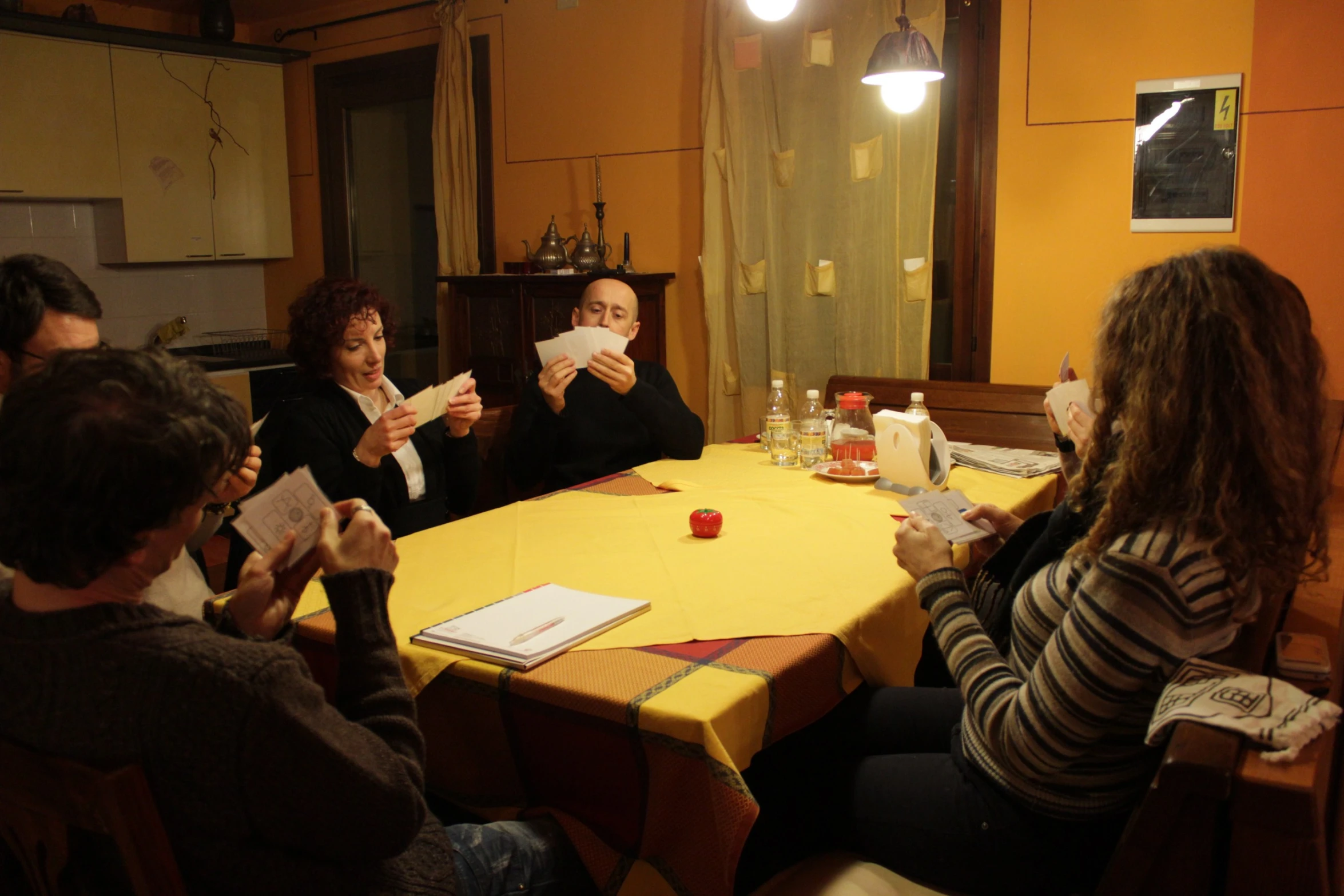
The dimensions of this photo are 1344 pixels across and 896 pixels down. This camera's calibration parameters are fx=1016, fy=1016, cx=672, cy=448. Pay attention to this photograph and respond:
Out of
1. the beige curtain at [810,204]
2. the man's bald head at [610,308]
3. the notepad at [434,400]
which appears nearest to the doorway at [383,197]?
the beige curtain at [810,204]

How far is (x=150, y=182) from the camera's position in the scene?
16.9 feet

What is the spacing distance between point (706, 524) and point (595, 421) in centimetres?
115

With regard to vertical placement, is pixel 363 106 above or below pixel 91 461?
above

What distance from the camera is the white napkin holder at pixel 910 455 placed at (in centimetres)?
265

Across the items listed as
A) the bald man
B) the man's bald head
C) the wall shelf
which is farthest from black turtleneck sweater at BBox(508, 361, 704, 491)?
the wall shelf

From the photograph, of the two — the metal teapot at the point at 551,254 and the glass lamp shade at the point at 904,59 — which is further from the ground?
the glass lamp shade at the point at 904,59

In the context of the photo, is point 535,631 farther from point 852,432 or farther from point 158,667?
point 852,432

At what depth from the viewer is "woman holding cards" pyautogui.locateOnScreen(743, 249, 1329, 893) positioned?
4.03ft

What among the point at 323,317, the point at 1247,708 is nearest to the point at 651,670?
the point at 1247,708

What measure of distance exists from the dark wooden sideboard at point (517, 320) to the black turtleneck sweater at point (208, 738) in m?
3.47

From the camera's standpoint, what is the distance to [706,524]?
218 centimetres

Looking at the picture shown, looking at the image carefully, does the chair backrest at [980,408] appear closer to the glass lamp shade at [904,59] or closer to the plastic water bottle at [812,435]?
the plastic water bottle at [812,435]

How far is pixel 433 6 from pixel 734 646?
4.52m

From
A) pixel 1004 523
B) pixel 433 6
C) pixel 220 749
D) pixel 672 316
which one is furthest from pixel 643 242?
pixel 220 749
